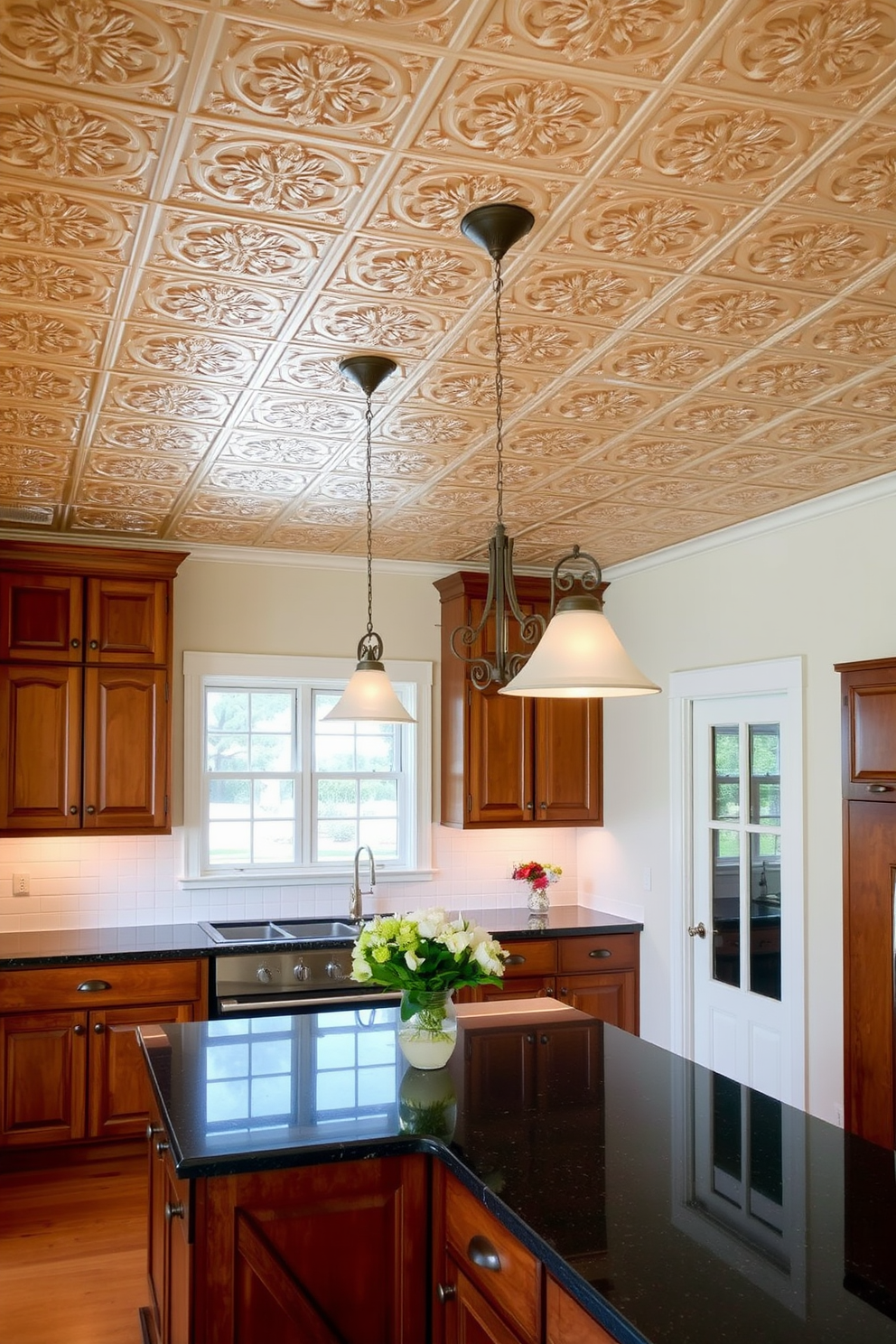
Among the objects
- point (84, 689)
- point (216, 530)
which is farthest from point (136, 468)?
point (84, 689)

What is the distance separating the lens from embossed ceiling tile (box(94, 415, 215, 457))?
3498 millimetres

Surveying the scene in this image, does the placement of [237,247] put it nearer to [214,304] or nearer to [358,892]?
[214,304]

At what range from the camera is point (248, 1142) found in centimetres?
229

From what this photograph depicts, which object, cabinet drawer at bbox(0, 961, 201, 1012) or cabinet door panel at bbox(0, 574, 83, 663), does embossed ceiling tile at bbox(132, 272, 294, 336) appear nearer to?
cabinet door panel at bbox(0, 574, 83, 663)

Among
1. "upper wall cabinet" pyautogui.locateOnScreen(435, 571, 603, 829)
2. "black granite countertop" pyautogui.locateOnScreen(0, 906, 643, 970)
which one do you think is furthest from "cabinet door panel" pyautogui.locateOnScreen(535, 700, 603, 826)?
"black granite countertop" pyautogui.locateOnScreen(0, 906, 643, 970)

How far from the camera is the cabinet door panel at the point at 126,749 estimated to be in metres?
4.93

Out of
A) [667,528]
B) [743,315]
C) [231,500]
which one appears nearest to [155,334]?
[743,315]

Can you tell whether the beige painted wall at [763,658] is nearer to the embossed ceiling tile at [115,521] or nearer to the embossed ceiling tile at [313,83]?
the embossed ceiling tile at [115,521]

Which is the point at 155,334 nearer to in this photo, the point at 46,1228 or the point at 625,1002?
the point at 46,1228

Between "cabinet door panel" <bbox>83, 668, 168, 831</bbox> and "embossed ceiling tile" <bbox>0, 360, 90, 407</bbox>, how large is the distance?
1.93m

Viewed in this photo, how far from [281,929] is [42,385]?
121 inches

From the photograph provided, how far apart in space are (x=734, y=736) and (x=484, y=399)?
7.61 feet

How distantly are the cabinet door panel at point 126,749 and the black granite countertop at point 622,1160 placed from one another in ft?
6.04

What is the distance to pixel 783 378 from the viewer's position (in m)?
3.04
